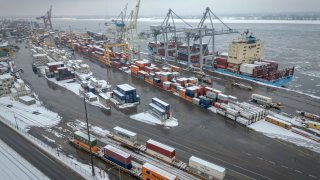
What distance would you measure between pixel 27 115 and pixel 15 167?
19.2m

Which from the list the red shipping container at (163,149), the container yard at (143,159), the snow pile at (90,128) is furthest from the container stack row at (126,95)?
the red shipping container at (163,149)

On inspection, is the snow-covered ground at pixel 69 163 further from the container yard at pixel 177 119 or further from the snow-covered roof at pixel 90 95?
the snow-covered roof at pixel 90 95

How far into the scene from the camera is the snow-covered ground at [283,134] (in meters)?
36.6

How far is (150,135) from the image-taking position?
40219mm

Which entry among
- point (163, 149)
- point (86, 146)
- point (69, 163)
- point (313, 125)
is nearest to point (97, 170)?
point (69, 163)

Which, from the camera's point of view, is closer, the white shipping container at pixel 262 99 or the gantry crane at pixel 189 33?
the white shipping container at pixel 262 99

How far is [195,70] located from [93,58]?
5056 centimetres

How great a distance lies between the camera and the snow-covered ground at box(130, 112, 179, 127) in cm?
4451

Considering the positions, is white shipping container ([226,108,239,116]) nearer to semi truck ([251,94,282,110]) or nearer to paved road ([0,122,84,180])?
semi truck ([251,94,282,110])

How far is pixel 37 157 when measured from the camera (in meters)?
33.8

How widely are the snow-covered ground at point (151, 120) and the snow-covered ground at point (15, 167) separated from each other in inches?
802

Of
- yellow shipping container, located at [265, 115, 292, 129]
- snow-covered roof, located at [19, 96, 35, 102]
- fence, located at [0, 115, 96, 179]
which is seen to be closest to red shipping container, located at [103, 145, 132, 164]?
fence, located at [0, 115, 96, 179]

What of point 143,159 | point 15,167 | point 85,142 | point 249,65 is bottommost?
point 15,167

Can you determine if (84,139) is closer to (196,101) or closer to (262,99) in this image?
(196,101)
